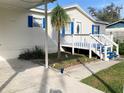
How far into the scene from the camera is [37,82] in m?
7.39

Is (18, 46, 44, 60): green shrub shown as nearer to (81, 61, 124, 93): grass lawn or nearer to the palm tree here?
the palm tree

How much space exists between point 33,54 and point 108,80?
6.55 metres

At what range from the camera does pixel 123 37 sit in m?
21.3

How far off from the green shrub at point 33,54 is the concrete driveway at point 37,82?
3308 mm

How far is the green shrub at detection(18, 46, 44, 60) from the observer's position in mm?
12877

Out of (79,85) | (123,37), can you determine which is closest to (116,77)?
(79,85)

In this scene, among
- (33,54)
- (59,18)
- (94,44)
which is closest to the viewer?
(59,18)

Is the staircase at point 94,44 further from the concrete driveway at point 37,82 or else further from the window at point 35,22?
the concrete driveway at point 37,82

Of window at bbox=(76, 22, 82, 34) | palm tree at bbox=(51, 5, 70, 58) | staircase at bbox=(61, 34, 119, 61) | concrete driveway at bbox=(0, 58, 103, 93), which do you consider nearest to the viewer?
concrete driveway at bbox=(0, 58, 103, 93)

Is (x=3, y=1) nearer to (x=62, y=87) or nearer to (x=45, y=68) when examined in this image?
(x=45, y=68)

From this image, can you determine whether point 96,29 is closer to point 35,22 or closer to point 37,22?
point 37,22

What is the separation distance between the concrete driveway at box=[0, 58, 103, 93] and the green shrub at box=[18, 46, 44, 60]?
10.9 feet

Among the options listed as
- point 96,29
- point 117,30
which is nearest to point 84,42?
point 96,29

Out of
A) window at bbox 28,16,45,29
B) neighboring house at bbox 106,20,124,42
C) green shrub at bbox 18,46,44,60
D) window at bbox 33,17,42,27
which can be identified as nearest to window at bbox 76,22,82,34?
window at bbox 28,16,45,29
